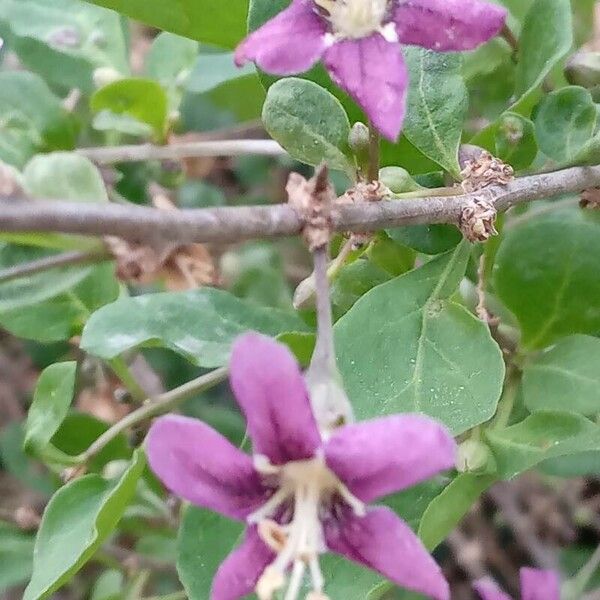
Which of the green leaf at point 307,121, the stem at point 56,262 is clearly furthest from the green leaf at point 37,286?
the green leaf at point 307,121

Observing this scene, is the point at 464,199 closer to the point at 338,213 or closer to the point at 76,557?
the point at 338,213

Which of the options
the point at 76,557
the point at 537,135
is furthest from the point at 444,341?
the point at 76,557

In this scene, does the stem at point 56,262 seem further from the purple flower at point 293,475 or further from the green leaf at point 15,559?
the green leaf at point 15,559

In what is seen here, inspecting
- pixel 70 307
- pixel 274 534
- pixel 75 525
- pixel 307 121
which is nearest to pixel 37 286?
pixel 70 307

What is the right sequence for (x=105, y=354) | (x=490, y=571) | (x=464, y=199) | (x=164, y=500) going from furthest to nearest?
(x=490, y=571) < (x=164, y=500) < (x=105, y=354) < (x=464, y=199)

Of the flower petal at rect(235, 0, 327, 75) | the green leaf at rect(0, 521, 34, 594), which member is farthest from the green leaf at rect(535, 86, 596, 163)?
the green leaf at rect(0, 521, 34, 594)

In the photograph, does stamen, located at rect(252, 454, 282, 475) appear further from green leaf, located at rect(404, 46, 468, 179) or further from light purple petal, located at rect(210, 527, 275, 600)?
green leaf, located at rect(404, 46, 468, 179)
